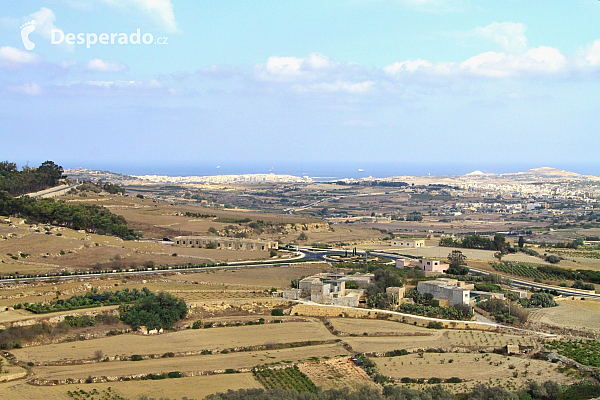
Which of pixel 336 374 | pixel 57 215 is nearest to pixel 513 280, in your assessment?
pixel 336 374

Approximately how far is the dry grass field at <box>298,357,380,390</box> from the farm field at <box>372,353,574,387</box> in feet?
3.64

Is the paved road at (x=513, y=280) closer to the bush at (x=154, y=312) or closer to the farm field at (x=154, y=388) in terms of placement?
the bush at (x=154, y=312)

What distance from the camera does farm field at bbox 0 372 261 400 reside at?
1994 centimetres

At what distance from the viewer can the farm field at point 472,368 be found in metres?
23.1

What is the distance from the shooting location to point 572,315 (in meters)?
33.2

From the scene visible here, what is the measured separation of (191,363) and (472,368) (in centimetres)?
1062

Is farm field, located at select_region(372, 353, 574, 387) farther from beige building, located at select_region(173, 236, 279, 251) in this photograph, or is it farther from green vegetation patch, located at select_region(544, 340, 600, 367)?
beige building, located at select_region(173, 236, 279, 251)

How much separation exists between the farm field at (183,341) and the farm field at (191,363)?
93cm

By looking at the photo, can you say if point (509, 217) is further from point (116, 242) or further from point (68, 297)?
point (68, 297)

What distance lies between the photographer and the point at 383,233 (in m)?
75.1

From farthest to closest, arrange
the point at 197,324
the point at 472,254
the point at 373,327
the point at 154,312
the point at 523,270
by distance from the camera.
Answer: the point at 472,254 → the point at 523,270 → the point at 373,327 → the point at 197,324 → the point at 154,312

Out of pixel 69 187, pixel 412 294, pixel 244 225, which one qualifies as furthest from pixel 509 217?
pixel 412 294

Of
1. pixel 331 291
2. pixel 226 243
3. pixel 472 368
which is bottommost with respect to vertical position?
pixel 472 368

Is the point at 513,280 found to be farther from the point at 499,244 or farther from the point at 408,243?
the point at 408,243
